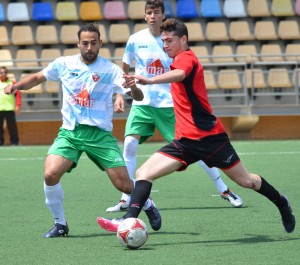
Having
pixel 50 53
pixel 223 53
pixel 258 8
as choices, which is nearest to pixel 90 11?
pixel 50 53

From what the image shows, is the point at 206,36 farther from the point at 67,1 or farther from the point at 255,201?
the point at 255,201

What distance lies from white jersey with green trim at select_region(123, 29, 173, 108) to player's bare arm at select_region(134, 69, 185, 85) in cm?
262

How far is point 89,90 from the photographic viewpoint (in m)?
7.74

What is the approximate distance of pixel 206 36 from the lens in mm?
21859

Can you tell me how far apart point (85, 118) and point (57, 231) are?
0.96m

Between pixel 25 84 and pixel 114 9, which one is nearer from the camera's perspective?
pixel 25 84

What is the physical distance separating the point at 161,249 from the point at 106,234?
0.98 metres

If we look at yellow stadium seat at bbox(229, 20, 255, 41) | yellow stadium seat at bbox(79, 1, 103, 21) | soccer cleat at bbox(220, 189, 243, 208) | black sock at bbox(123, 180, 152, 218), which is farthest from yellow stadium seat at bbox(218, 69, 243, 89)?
black sock at bbox(123, 180, 152, 218)

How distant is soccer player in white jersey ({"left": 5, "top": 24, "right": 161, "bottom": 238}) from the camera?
7.59m

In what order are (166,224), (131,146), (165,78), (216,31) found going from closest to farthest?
(165,78)
(166,224)
(131,146)
(216,31)

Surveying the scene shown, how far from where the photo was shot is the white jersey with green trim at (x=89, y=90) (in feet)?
25.3

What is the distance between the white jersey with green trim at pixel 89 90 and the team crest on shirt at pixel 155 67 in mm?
1790

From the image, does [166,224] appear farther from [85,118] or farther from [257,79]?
[257,79]

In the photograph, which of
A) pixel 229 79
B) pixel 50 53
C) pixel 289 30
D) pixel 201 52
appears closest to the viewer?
pixel 229 79
